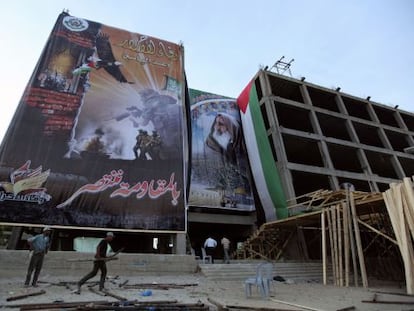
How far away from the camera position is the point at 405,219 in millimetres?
8000

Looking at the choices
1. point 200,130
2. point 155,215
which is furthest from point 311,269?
point 200,130

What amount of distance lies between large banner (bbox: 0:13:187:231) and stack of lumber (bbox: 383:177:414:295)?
Answer: 35.7 feet

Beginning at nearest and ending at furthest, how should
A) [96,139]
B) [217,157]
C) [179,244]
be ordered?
[179,244]
[96,139]
[217,157]

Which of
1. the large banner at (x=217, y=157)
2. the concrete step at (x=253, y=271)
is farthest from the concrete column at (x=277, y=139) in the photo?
the concrete step at (x=253, y=271)

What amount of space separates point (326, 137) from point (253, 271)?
664 inches

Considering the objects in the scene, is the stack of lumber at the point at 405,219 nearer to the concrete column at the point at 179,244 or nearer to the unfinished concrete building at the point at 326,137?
the concrete column at the point at 179,244

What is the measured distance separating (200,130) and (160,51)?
23.9ft

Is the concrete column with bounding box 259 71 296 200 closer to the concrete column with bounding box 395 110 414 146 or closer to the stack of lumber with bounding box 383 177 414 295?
the stack of lumber with bounding box 383 177 414 295

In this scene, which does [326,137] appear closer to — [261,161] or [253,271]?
[261,161]

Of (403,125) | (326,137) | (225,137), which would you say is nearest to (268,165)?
(225,137)

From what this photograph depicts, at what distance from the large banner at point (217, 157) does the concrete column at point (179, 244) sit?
132 inches

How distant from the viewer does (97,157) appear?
1667cm

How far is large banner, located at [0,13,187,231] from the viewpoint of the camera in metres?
14.7

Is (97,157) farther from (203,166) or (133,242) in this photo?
(133,242)
